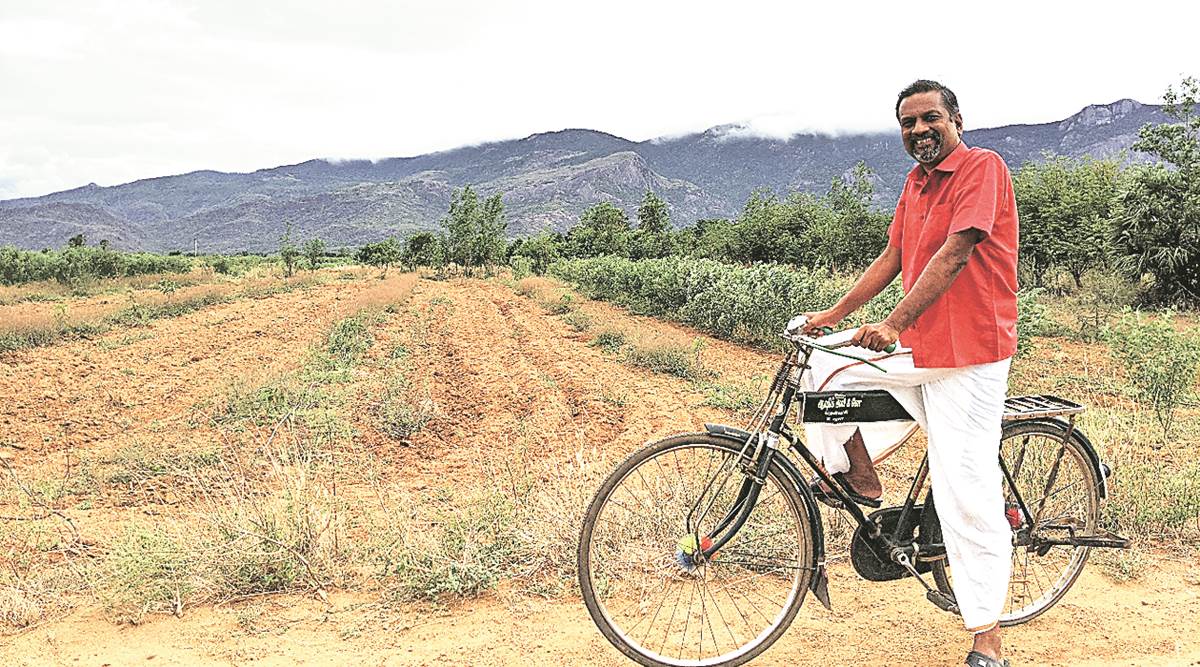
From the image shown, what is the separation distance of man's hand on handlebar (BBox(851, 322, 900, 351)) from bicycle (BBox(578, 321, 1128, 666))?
194mm

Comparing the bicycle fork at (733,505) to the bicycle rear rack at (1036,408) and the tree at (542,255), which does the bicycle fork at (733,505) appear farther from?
the tree at (542,255)

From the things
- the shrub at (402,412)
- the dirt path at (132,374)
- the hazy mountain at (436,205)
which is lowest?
the shrub at (402,412)

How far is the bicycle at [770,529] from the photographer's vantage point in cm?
270

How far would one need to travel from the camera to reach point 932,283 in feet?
7.87

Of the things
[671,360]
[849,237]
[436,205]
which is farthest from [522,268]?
[436,205]

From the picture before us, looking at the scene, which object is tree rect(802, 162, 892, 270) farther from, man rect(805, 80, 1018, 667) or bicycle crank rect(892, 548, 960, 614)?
man rect(805, 80, 1018, 667)

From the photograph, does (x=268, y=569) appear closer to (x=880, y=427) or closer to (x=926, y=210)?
(x=880, y=427)

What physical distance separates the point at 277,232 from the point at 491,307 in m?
137

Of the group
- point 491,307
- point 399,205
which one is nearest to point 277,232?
point 399,205

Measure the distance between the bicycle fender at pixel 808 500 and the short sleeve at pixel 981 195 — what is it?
36.2 inches

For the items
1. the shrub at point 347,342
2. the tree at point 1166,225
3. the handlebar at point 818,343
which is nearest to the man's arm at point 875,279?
the handlebar at point 818,343

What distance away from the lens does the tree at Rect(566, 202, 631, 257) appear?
36.0m

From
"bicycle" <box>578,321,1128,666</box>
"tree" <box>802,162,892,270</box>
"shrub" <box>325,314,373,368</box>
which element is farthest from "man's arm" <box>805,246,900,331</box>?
"tree" <box>802,162,892,270</box>

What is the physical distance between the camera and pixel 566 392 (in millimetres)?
9453
